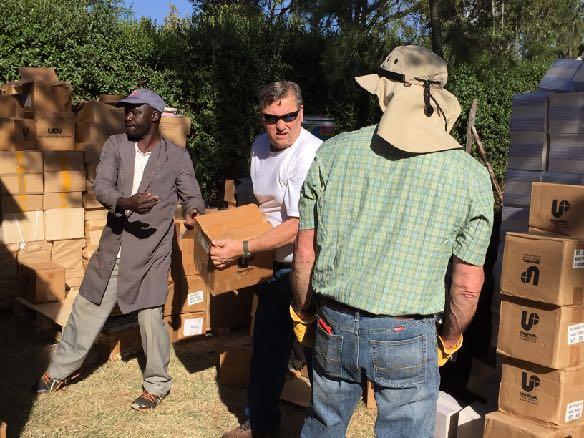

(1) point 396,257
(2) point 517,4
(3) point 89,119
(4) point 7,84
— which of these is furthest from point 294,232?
(2) point 517,4

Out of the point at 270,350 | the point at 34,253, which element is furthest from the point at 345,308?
the point at 34,253

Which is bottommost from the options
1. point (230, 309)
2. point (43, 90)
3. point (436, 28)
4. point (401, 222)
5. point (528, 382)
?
point (230, 309)

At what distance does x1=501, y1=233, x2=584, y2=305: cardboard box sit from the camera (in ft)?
10.0

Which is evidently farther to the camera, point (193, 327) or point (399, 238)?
point (193, 327)

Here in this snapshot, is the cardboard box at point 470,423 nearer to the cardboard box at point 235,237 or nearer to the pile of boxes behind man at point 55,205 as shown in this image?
the cardboard box at point 235,237

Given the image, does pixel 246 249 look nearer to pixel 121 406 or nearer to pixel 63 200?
pixel 121 406

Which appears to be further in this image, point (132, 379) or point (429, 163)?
point (132, 379)

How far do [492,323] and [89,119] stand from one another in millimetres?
3884

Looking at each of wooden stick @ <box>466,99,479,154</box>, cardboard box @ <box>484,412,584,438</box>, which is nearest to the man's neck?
cardboard box @ <box>484,412,584,438</box>

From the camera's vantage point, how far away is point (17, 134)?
568cm

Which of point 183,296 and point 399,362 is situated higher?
point 399,362

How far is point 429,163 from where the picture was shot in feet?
7.08

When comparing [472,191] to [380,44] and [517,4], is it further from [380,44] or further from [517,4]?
[517,4]

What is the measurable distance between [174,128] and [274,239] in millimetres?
3789
